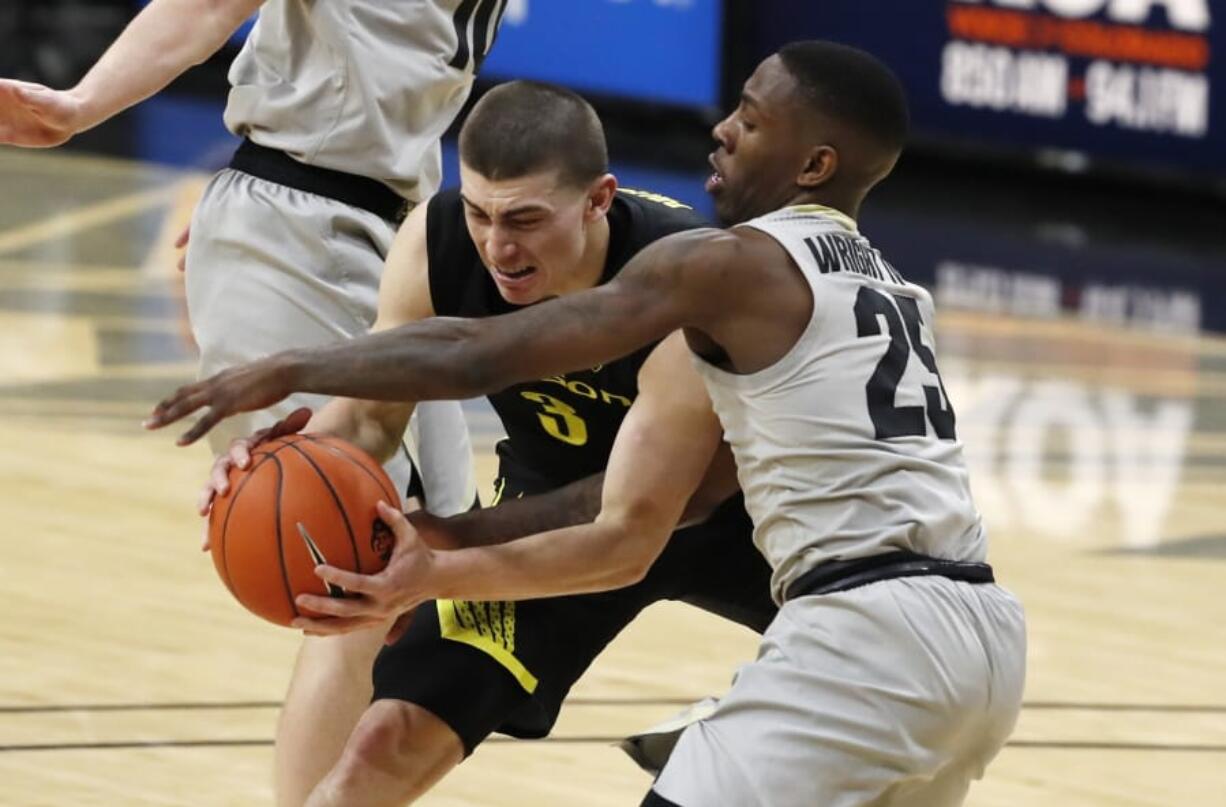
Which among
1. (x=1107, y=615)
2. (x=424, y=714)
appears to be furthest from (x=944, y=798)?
(x=1107, y=615)

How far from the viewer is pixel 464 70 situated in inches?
187

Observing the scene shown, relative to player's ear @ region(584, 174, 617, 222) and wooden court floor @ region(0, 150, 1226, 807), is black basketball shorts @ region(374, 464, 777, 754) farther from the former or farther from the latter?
wooden court floor @ region(0, 150, 1226, 807)

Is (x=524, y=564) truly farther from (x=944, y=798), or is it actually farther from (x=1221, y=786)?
(x=1221, y=786)

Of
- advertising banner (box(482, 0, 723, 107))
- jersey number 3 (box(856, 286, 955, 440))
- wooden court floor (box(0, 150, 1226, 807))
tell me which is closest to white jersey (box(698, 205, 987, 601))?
jersey number 3 (box(856, 286, 955, 440))

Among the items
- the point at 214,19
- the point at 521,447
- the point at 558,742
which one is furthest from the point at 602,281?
the point at 558,742

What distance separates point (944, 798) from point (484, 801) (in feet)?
5.61

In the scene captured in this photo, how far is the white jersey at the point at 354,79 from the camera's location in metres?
4.61

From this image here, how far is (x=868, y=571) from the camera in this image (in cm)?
348

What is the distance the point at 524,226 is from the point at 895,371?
0.59m

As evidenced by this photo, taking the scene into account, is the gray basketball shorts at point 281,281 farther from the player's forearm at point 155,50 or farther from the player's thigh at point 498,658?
the player's thigh at point 498,658

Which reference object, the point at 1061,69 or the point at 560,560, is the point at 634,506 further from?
the point at 1061,69

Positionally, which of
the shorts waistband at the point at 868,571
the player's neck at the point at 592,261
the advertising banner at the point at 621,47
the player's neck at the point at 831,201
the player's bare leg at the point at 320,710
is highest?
the player's neck at the point at 831,201

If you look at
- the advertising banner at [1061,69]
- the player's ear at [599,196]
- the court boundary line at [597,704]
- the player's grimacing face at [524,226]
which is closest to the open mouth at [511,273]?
the player's grimacing face at [524,226]

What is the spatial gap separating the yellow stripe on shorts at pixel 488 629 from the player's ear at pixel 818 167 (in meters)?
0.95
